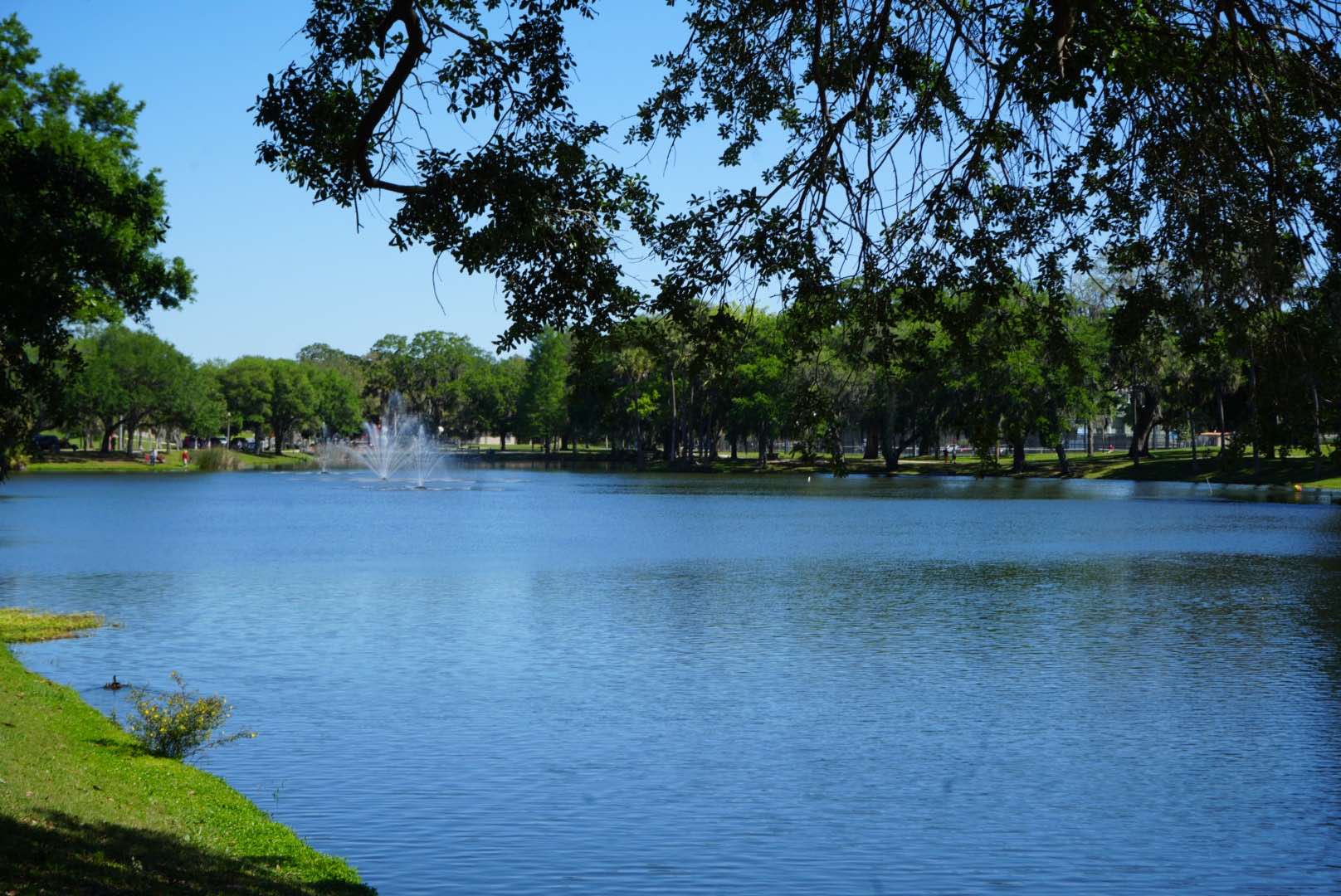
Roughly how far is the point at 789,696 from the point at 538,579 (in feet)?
56.2

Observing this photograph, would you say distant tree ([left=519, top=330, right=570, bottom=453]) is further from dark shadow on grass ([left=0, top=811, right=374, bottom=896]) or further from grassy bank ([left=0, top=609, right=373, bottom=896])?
dark shadow on grass ([left=0, top=811, right=374, bottom=896])

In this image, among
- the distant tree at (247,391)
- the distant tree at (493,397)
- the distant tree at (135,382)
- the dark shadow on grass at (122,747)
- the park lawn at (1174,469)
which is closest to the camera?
the dark shadow on grass at (122,747)

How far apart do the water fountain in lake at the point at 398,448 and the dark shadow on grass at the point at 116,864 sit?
8263 cm

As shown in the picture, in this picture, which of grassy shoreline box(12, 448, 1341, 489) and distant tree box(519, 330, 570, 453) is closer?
grassy shoreline box(12, 448, 1341, 489)

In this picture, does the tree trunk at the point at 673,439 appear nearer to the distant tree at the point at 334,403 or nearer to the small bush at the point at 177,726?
the distant tree at the point at 334,403

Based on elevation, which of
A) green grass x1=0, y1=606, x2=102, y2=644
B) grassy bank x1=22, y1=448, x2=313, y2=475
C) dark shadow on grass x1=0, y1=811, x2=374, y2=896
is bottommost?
green grass x1=0, y1=606, x2=102, y2=644

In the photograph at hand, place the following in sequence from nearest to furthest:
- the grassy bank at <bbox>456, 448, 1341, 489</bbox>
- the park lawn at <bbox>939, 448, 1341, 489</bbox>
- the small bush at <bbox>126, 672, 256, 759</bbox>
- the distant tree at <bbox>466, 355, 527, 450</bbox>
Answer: the small bush at <bbox>126, 672, 256, 759</bbox>
the park lawn at <bbox>939, 448, 1341, 489</bbox>
the grassy bank at <bbox>456, 448, 1341, 489</bbox>
the distant tree at <bbox>466, 355, 527, 450</bbox>

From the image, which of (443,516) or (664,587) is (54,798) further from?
(443,516)

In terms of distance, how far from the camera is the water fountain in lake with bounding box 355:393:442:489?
126m

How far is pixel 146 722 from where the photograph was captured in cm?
1573

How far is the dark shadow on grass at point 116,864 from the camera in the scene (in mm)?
9172

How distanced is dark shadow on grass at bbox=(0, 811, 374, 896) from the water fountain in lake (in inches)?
3253

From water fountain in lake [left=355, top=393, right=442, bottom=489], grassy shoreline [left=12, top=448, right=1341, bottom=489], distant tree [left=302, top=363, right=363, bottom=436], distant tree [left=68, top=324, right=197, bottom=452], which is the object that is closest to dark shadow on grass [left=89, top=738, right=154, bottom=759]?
grassy shoreline [left=12, top=448, right=1341, bottom=489]

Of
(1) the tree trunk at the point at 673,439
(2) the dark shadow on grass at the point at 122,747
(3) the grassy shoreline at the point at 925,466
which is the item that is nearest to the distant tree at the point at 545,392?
(3) the grassy shoreline at the point at 925,466
